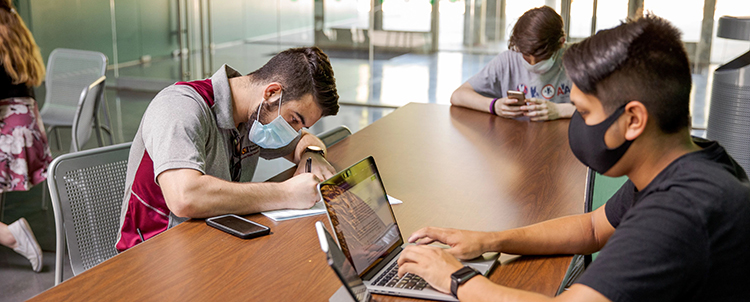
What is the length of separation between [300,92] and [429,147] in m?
0.68

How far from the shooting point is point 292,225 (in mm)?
1475

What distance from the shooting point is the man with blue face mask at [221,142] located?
1512mm

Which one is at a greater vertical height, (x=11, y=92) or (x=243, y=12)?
(x=243, y=12)

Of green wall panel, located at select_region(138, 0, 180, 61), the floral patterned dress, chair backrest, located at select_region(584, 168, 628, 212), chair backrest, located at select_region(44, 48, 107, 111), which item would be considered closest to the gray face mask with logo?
chair backrest, located at select_region(584, 168, 628, 212)

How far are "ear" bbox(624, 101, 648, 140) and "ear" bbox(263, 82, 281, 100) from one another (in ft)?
3.41

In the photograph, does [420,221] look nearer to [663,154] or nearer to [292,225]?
[292,225]

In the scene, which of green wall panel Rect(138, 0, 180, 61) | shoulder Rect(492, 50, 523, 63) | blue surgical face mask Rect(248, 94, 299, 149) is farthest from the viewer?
green wall panel Rect(138, 0, 180, 61)

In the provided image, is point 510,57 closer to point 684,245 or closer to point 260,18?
point 684,245

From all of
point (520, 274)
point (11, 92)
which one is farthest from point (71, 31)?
point (520, 274)

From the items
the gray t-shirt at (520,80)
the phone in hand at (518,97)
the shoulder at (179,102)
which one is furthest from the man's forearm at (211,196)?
the gray t-shirt at (520,80)

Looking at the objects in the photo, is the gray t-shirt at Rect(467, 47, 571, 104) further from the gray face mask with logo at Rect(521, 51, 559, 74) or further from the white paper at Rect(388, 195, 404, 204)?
the white paper at Rect(388, 195, 404, 204)

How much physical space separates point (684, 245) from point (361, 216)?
617mm

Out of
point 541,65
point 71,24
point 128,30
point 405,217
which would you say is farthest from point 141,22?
point 405,217

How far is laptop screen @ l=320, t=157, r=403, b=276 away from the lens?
3.89ft
